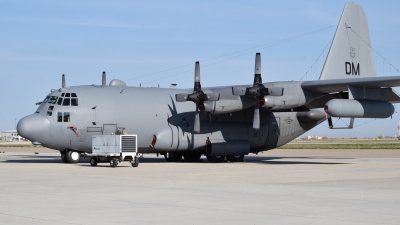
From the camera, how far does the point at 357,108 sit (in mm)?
28469

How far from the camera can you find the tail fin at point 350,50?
34.9 meters

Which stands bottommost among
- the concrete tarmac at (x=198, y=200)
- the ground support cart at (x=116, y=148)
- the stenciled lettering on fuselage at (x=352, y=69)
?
the concrete tarmac at (x=198, y=200)

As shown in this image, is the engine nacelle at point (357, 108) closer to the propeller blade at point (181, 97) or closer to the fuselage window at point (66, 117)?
the propeller blade at point (181, 97)

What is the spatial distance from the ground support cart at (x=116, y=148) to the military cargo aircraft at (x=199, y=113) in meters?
1.77

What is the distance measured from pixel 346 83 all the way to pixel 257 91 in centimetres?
444

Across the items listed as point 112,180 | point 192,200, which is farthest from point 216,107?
point 192,200

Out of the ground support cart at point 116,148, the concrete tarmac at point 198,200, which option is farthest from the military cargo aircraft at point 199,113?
the concrete tarmac at point 198,200

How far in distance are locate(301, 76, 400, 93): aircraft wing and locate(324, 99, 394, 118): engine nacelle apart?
93cm

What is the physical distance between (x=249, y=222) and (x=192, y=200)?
3310mm

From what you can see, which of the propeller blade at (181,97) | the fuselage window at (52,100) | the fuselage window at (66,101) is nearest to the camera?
the fuselage window at (66,101)

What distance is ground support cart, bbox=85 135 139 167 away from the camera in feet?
87.2

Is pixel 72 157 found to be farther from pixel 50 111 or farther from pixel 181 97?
pixel 181 97

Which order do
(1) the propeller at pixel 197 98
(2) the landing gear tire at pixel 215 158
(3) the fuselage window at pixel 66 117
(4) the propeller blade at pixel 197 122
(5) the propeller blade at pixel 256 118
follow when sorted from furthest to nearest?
(2) the landing gear tire at pixel 215 158 → (4) the propeller blade at pixel 197 122 → (1) the propeller at pixel 197 98 → (5) the propeller blade at pixel 256 118 → (3) the fuselage window at pixel 66 117

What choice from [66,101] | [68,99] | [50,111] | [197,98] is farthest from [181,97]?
[50,111]
